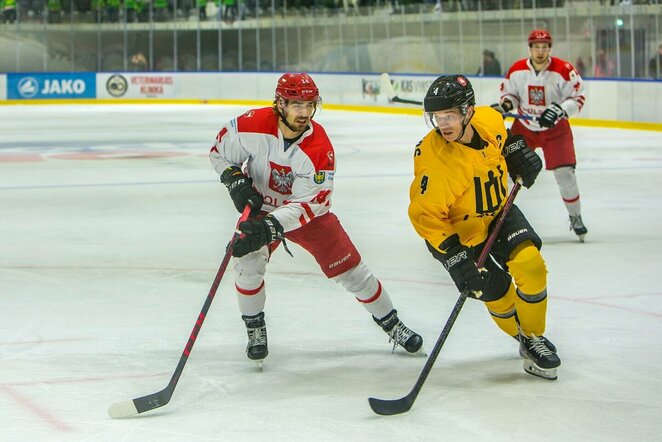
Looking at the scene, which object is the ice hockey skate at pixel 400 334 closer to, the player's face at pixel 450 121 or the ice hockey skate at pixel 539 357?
the ice hockey skate at pixel 539 357

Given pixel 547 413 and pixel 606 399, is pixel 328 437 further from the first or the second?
pixel 606 399

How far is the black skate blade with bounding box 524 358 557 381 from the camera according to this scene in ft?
11.5

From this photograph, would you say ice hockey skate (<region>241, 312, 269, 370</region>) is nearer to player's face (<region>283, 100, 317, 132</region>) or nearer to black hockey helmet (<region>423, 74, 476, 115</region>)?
player's face (<region>283, 100, 317, 132</region>)

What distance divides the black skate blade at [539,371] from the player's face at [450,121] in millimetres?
787

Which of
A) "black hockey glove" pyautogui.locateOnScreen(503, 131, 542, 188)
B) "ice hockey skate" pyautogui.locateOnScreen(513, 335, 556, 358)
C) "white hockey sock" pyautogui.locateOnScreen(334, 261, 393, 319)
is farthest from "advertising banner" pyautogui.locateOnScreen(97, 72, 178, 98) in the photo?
"ice hockey skate" pyautogui.locateOnScreen(513, 335, 556, 358)

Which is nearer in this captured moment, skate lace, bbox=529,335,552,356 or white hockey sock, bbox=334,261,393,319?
skate lace, bbox=529,335,552,356

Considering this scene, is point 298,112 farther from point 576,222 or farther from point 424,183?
point 576,222

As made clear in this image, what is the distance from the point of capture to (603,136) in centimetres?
1301

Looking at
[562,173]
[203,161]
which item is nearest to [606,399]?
[562,173]

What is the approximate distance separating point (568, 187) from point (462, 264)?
134 inches

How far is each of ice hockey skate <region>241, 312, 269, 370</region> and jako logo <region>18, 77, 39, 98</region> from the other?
19249 millimetres

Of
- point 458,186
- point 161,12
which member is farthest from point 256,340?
point 161,12

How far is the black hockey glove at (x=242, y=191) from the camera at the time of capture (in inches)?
141

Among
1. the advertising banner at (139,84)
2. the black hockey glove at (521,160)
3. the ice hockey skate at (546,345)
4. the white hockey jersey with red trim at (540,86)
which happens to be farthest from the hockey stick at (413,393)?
the advertising banner at (139,84)
